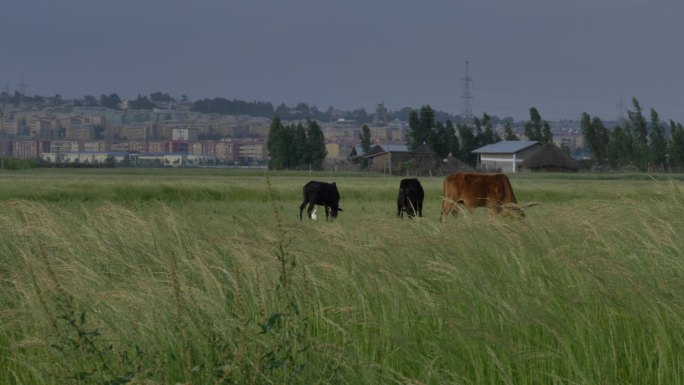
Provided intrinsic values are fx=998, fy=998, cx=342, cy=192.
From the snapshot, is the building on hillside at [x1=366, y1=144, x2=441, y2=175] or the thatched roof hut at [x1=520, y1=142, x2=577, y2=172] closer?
the thatched roof hut at [x1=520, y1=142, x2=577, y2=172]

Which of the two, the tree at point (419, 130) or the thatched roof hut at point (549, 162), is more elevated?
the tree at point (419, 130)

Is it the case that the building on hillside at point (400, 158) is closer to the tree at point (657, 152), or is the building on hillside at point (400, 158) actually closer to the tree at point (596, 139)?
the tree at point (596, 139)

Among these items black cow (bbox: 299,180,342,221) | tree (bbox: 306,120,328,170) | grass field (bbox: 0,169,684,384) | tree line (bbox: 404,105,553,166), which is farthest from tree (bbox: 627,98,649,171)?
grass field (bbox: 0,169,684,384)

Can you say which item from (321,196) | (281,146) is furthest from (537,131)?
(321,196)

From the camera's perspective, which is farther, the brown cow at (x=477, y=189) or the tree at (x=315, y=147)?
the tree at (x=315, y=147)

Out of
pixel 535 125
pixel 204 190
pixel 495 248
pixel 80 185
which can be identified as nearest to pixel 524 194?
pixel 204 190

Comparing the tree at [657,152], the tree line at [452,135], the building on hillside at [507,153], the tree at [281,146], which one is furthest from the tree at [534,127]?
the tree at [281,146]

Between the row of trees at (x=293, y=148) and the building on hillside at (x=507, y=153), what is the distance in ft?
77.2

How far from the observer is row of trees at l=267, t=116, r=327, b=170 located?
148 metres

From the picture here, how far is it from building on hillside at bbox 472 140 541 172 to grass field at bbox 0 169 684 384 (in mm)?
127311

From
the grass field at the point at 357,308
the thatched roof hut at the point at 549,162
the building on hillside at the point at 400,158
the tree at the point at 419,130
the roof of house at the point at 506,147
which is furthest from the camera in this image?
the tree at the point at 419,130

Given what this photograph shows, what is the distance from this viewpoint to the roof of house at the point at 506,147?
140 metres

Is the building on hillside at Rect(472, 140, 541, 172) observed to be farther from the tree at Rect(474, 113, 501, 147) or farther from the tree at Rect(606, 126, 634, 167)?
the tree at Rect(606, 126, 634, 167)

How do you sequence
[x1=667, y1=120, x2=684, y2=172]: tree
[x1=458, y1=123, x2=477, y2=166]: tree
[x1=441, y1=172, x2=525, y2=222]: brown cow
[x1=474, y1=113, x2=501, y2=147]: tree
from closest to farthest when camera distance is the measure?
[x1=441, y1=172, x2=525, y2=222]: brown cow
[x1=667, y1=120, x2=684, y2=172]: tree
[x1=458, y1=123, x2=477, y2=166]: tree
[x1=474, y1=113, x2=501, y2=147]: tree
